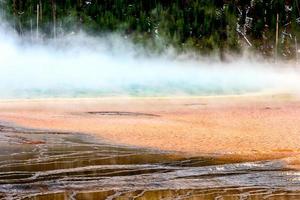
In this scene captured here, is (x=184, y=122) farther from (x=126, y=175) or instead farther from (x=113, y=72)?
(x=113, y=72)

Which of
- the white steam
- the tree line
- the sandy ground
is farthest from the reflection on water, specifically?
the tree line

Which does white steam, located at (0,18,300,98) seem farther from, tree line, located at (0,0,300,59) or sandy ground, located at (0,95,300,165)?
sandy ground, located at (0,95,300,165)

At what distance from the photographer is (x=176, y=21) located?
→ 65.8 metres

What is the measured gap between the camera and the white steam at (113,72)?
4388 centimetres

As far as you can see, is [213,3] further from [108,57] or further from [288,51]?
[108,57]

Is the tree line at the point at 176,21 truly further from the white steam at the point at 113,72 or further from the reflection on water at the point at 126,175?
the reflection on water at the point at 126,175

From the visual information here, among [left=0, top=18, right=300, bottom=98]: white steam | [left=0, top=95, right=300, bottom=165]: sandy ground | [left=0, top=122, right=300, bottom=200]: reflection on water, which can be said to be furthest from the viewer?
[left=0, top=18, right=300, bottom=98]: white steam

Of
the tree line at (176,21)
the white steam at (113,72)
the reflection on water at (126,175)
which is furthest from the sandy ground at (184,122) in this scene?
the tree line at (176,21)

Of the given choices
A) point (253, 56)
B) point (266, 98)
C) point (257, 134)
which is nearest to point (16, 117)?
point (257, 134)

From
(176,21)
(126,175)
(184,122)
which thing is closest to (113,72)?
(176,21)

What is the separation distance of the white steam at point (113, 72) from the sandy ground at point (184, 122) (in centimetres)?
710

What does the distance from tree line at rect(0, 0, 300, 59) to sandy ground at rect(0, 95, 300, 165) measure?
1105 inches

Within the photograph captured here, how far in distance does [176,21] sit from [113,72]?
1392 centimetres

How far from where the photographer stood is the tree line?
2534 inches
